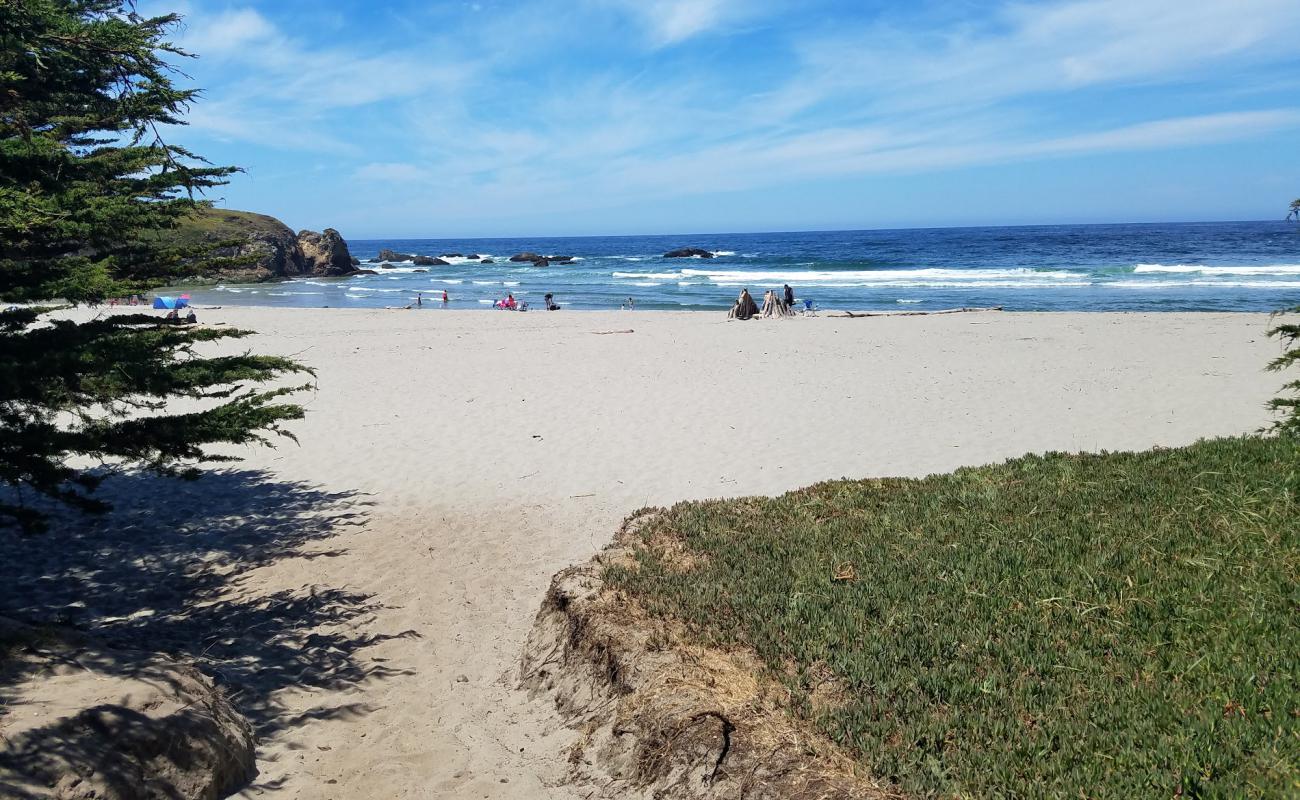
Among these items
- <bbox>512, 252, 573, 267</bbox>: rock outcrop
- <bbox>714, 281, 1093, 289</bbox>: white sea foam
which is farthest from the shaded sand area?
<bbox>512, 252, 573, 267</bbox>: rock outcrop

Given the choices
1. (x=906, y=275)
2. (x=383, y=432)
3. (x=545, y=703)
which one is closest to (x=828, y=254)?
(x=906, y=275)

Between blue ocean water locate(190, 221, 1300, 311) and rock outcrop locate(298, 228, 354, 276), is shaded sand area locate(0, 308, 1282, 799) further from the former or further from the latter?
rock outcrop locate(298, 228, 354, 276)

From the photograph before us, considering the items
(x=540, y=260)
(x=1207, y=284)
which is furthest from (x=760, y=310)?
(x=540, y=260)

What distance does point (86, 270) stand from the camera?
18.8ft

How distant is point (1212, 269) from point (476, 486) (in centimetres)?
5528

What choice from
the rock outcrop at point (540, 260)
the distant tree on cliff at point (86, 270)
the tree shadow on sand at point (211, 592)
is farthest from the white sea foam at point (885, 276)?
the distant tree on cliff at point (86, 270)

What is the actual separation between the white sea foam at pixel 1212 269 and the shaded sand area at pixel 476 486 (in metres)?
32.7

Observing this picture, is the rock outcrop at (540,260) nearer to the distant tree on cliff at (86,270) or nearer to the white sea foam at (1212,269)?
the white sea foam at (1212,269)

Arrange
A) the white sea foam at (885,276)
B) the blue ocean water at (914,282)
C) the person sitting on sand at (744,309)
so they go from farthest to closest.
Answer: the white sea foam at (885,276) → the blue ocean water at (914,282) → the person sitting on sand at (744,309)

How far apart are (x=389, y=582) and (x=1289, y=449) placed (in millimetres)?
8170

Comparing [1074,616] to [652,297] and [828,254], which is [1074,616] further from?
[828,254]

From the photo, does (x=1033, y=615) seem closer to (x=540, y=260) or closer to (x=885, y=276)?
(x=885, y=276)

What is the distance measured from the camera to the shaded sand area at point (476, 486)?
557 centimetres

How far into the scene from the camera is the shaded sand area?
557cm
